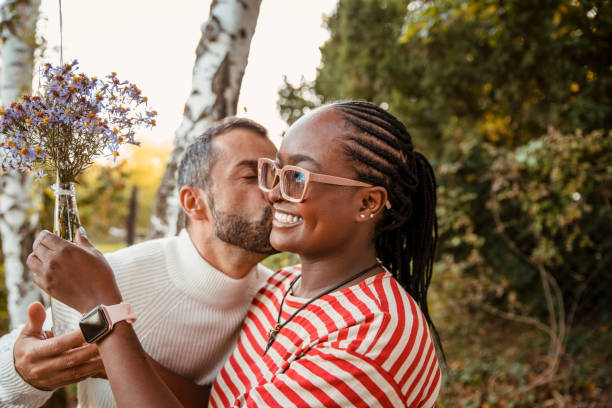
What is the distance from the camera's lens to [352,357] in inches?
49.6

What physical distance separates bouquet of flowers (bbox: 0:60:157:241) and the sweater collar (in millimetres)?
578

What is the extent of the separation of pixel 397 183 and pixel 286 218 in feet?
1.30

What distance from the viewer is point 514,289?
6.47 metres

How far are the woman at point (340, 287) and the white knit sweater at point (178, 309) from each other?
0.24 metres

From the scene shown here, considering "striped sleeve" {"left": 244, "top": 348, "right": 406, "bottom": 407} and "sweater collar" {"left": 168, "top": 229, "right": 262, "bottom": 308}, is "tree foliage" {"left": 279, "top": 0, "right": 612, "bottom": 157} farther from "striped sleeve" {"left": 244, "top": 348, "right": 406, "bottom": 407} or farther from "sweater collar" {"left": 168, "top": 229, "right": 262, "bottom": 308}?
"striped sleeve" {"left": 244, "top": 348, "right": 406, "bottom": 407}

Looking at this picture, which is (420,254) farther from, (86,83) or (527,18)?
(527,18)

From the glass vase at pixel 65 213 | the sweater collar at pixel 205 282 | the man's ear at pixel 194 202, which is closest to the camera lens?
the glass vase at pixel 65 213

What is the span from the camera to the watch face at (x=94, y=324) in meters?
1.40

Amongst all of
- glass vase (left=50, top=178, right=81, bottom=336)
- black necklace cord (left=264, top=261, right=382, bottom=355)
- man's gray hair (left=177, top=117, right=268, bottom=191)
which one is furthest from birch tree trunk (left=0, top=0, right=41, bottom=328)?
black necklace cord (left=264, top=261, right=382, bottom=355)

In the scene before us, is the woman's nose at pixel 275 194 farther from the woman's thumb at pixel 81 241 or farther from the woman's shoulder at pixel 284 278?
the woman's thumb at pixel 81 241

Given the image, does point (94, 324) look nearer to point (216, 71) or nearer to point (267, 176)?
point (267, 176)

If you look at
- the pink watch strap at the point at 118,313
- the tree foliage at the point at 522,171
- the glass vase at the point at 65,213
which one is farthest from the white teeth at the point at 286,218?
the tree foliage at the point at 522,171

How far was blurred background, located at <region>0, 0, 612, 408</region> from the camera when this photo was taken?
448 cm

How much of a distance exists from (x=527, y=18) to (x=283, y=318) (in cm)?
612
